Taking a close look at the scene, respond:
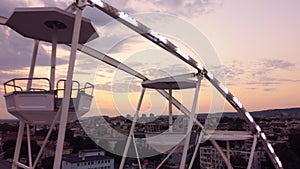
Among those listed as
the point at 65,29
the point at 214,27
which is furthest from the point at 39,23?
the point at 214,27

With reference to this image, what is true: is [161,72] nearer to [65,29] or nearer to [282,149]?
[65,29]

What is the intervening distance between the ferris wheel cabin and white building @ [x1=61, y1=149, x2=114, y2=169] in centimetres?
771

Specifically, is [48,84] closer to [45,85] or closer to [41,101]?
[45,85]

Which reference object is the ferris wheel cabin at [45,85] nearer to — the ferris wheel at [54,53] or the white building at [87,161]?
the ferris wheel at [54,53]

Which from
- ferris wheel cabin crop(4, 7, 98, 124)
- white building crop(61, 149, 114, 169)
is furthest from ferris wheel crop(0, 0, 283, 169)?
white building crop(61, 149, 114, 169)

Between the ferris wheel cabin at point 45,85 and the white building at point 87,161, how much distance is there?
7.71 meters

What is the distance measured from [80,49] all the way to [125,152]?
653 centimetres

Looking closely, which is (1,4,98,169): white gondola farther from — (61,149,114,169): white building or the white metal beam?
(61,149,114,169): white building

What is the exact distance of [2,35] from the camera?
54.2 ft

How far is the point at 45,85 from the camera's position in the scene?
461 inches

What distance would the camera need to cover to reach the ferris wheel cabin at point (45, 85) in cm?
1021

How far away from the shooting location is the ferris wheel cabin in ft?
33.5

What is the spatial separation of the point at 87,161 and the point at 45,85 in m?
8.73

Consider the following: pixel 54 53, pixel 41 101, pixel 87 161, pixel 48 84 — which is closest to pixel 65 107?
pixel 41 101
